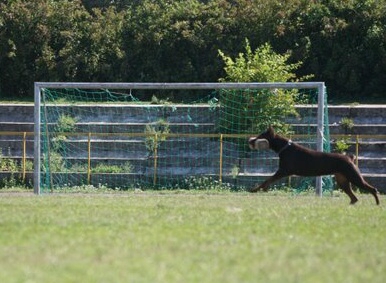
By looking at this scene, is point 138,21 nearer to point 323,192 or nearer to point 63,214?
point 323,192

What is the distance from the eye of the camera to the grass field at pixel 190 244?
9008 millimetres

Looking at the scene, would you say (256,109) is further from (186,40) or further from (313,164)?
(186,40)

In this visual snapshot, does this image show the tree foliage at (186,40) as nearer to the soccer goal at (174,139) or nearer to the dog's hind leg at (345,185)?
the soccer goal at (174,139)

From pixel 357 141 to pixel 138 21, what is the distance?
41.5ft

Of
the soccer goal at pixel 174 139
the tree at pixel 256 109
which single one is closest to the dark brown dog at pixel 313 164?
the soccer goal at pixel 174 139

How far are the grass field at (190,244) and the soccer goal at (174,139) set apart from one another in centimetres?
1052

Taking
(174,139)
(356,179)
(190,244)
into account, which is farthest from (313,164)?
(174,139)

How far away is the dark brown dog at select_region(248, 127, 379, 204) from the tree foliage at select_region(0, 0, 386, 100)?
46.8 ft

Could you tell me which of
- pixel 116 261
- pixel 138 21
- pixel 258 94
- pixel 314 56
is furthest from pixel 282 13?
pixel 116 261

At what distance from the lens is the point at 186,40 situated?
34875 millimetres

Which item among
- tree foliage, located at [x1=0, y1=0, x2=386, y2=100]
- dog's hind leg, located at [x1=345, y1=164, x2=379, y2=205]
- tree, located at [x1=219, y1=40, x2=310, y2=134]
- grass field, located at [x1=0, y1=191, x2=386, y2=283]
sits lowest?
grass field, located at [x1=0, y1=191, x2=386, y2=283]

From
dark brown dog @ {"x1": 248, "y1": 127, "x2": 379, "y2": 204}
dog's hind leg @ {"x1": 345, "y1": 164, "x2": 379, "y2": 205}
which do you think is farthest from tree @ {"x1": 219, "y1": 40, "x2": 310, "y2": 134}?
dog's hind leg @ {"x1": 345, "y1": 164, "x2": 379, "y2": 205}

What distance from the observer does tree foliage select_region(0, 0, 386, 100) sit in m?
33.8

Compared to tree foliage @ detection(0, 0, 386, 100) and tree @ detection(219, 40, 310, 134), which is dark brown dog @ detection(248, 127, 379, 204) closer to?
tree @ detection(219, 40, 310, 134)
